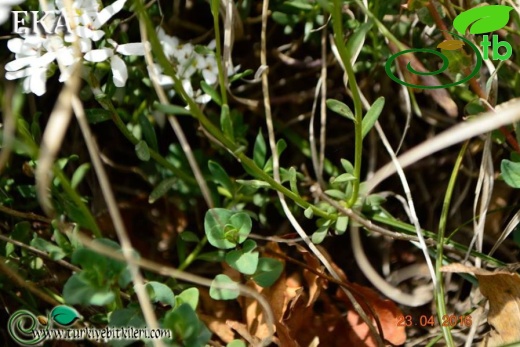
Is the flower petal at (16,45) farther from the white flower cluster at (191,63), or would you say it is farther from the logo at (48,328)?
the logo at (48,328)

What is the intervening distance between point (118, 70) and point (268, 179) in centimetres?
29

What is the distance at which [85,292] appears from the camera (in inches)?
33.2

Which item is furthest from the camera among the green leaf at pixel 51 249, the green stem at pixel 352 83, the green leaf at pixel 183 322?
the green leaf at pixel 51 249

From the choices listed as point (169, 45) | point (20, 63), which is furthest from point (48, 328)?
point (169, 45)

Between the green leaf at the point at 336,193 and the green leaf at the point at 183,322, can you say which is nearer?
the green leaf at the point at 183,322

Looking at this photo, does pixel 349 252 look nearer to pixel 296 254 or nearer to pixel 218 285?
pixel 296 254

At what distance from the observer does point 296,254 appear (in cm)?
123

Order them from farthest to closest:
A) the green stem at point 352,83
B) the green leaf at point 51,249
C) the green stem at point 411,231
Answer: the green stem at point 411,231 < the green leaf at point 51,249 < the green stem at point 352,83

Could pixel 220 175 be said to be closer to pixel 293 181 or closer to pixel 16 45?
pixel 293 181

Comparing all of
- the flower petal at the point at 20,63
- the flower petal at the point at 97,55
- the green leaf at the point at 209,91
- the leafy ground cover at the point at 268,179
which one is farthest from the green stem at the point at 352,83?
the flower petal at the point at 20,63

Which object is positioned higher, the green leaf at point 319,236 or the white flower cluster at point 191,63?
the white flower cluster at point 191,63

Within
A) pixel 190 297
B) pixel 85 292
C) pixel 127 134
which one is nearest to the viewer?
pixel 85 292

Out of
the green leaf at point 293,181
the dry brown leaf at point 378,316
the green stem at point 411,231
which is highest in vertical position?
the green leaf at point 293,181

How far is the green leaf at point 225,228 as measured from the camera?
991mm
